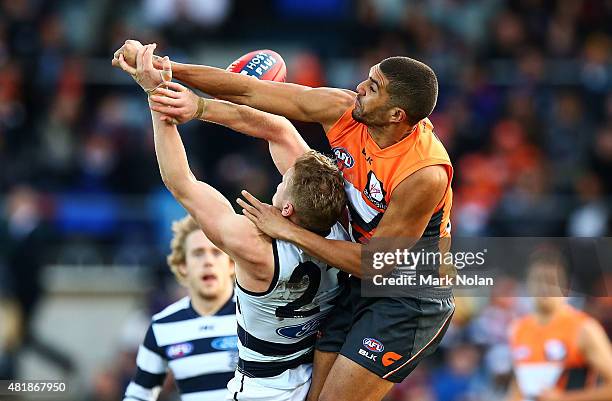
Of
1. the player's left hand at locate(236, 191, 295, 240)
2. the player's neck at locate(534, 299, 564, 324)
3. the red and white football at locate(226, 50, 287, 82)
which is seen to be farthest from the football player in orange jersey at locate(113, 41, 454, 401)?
the player's neck at locate(534, 299, 564, 324)

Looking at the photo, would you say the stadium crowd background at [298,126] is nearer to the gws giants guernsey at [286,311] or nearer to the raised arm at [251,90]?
the gws giants guernsey at [286,311]

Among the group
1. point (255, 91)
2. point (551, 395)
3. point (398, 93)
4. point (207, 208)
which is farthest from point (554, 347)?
point (207, 208)

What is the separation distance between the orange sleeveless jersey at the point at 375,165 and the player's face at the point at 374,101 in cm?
13

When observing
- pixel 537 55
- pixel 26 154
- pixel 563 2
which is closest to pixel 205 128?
pixel 26 154

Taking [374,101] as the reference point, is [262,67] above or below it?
above

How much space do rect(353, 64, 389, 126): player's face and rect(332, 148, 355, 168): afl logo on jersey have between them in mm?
214

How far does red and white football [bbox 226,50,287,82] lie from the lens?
6.57m

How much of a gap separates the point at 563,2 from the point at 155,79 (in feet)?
38.2

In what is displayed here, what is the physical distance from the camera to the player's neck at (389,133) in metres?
6.18

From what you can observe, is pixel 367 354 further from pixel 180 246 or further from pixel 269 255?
pixel 180 246

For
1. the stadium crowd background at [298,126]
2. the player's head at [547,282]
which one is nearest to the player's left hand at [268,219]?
the player's head at [547,282]

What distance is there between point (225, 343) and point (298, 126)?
622cm

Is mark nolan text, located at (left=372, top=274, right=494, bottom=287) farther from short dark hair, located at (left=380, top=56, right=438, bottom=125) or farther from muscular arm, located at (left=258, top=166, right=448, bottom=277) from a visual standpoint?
short dark hair, located at (left=380, top=56, right=438, bottom=125)

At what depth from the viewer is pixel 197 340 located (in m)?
7.21
